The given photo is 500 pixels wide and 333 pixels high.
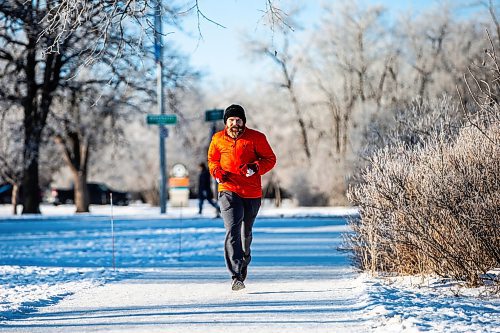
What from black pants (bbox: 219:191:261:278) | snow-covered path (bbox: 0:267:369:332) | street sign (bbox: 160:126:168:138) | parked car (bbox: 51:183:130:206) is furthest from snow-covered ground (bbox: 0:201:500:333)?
parked car (bbox: 51:183:130:206)

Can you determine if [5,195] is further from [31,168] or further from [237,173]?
[237,173]

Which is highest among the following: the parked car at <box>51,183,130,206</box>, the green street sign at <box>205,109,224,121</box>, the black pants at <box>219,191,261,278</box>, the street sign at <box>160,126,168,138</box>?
the green street sign at <box>205,109,224,121</box>

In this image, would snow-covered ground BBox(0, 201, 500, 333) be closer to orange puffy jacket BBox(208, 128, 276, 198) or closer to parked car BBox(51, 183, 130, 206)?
orange puffy jacket BBox(208, 128, 276, 198)

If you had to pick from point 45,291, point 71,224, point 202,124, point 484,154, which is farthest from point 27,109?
point 202,124

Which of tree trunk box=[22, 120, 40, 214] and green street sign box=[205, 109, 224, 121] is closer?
green street sign box=[205, 109, 224, 121]


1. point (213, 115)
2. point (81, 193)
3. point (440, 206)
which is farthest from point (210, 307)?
point (81, 193)

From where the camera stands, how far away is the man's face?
877 cm

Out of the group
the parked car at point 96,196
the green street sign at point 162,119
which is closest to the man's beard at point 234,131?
the green street sign at point 162,119

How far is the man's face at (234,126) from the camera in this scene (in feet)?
28.8

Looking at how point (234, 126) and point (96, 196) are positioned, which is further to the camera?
point (96, 196)

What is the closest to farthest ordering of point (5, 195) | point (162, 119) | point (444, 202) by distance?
point (444, 202), point (162, 119), point (5, 195)

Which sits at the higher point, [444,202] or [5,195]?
[5,195]

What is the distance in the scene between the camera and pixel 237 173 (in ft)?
28.9

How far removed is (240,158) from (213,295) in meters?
1.64
